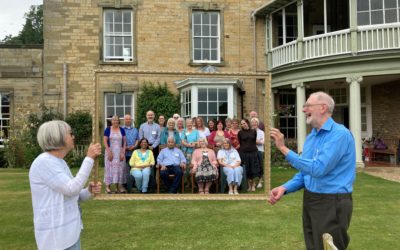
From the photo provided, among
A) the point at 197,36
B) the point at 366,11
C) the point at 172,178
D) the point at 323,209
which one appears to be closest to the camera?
the point at 323,209

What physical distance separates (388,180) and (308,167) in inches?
376

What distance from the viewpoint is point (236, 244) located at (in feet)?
18.2

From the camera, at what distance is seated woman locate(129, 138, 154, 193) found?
30.0ft

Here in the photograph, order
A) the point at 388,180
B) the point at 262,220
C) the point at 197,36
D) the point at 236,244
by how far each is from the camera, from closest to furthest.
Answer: the point at 236,244, the point at 262,220, the point at 388,180, the point at 197,36

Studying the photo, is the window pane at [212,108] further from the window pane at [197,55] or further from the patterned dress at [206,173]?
the patterned dress at [206,173]

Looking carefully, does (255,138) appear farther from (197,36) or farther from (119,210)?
(197,36)

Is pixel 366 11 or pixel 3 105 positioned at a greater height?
pixel 366 11

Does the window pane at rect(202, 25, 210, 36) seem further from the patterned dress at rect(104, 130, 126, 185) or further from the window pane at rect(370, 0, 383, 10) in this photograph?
the patterned dress at rect(104, 130, 126, 185)

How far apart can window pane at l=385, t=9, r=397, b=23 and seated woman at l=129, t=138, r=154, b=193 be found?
1014 centimetres

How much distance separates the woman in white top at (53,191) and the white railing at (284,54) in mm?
13657

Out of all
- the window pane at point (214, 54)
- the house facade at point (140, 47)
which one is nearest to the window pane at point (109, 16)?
the house facade at point (140, 47)

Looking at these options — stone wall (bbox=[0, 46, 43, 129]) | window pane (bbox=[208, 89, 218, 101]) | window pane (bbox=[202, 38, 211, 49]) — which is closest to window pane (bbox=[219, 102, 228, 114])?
window pane (bbox=[208, 89, 218, 101])

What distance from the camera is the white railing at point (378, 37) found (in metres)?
13.6

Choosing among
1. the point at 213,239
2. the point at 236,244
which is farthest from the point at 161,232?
the point at 236,244
